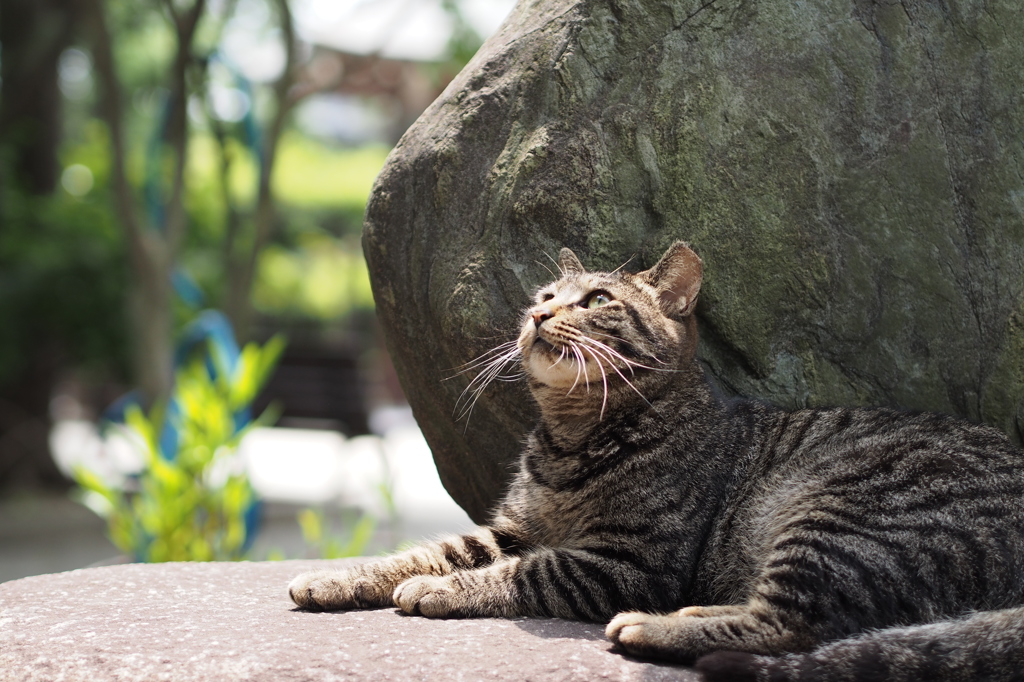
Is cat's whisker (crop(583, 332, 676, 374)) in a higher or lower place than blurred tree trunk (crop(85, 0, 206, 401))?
lower

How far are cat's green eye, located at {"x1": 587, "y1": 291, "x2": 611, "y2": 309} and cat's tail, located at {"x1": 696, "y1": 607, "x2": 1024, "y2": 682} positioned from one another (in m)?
1.20

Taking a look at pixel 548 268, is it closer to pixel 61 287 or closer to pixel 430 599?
pixel 430 599

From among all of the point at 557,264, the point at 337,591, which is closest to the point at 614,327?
the point at 557,264

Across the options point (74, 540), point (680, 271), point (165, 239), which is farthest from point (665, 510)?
point (74, 540)

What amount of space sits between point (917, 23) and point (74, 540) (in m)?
7.98

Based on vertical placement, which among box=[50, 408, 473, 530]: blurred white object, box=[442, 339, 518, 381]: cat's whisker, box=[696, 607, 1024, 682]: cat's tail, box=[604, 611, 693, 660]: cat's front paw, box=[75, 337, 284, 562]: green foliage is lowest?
box=[696, 607, 1024, 682]: cat's tail

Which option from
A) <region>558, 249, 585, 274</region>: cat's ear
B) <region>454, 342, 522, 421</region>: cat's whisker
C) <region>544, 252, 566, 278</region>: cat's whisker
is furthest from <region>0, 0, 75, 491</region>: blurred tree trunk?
<region>558, 249, 585, 274</region>: cat's ear

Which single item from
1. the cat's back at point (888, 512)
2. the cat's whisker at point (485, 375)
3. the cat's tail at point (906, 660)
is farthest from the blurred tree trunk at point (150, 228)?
the cat's tail at point (906, 660)

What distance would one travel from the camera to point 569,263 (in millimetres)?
3182

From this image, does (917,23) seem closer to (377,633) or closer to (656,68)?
(656,68)

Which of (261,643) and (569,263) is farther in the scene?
(569,263)

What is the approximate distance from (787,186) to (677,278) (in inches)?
23.2

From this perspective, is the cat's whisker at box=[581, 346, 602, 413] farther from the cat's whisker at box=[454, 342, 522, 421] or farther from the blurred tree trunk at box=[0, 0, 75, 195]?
the blurred tree trunk at box=[0, 0, 75, 195]

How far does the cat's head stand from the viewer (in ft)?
9.53
